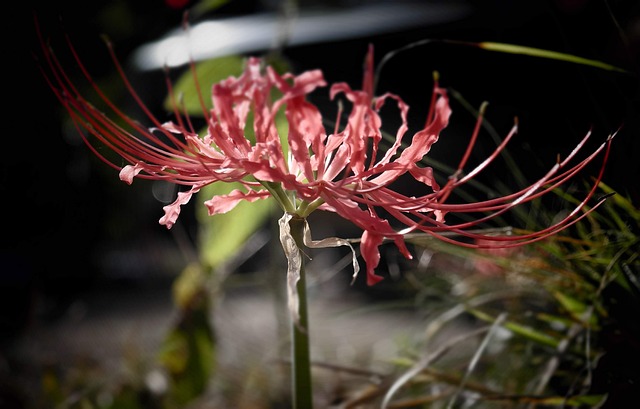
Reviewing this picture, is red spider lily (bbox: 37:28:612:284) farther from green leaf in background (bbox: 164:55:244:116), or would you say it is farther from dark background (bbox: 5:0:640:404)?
green leaf in background (bbox: 164:55:244:116)

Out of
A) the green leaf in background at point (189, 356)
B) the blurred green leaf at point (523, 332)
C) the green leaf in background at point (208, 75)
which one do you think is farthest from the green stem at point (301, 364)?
the green leaf in background at point (189, 356)

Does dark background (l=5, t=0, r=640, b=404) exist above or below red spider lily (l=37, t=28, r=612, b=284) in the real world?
above

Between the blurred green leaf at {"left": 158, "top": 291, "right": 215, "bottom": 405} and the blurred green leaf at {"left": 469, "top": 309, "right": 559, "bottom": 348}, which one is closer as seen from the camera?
the blurred green leaf at {"left": 469, "top": 309, "right": 559, "bottom": 348}

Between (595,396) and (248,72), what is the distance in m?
0.42

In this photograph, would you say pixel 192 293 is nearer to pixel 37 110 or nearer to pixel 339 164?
pixel 339 164

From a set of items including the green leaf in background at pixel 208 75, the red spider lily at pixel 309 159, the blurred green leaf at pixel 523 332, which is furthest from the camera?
the green leaf in background at pixel 208 75

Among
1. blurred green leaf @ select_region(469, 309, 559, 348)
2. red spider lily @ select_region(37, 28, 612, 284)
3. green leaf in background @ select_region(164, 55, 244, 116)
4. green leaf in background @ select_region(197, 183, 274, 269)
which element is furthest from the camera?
green leaf in background @ select_region(197, 183, 274, 269)

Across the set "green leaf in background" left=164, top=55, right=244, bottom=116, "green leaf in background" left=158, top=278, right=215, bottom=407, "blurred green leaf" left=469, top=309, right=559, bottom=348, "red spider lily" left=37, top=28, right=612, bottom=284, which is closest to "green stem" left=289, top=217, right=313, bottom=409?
"red spider lily" left=37, top=28, right=612, bottom=284

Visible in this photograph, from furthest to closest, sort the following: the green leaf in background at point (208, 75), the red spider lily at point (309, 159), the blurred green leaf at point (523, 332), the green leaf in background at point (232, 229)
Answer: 1. the green leaf in background at point (232, 229)
2. the green leaf in background at point (208, 75)
3. the blurred green leaf at point (523, 332)
4. the red spider lily at point (309, 159)

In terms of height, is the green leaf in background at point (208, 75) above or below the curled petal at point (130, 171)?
above

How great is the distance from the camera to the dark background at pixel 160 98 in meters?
0.61

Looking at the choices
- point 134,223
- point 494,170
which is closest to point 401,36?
point 494,170

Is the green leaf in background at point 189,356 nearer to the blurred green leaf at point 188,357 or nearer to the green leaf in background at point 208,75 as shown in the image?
the blurred green leaf at point 188,357

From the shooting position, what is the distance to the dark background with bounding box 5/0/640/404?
0.61 meters
